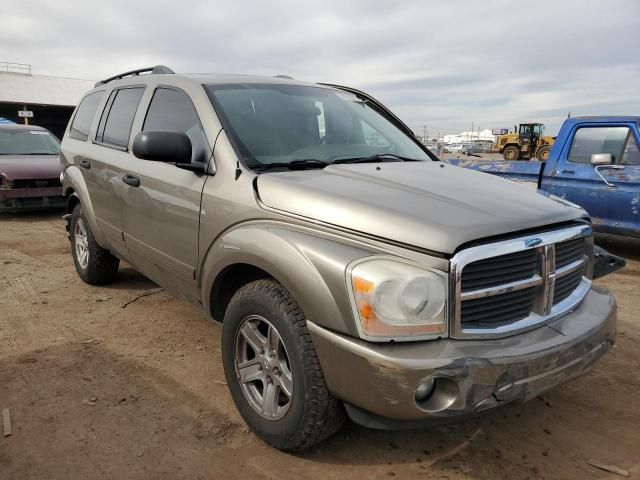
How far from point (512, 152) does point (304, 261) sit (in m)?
30.7

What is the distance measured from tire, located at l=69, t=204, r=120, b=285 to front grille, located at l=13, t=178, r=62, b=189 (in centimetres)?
452

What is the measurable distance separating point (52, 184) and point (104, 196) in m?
5.89

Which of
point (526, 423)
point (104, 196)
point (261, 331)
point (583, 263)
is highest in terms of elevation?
point (104, 196)

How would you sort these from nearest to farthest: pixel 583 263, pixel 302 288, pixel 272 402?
1. pixel 302 288
2. pixel 272 402
3. pixel 583 263

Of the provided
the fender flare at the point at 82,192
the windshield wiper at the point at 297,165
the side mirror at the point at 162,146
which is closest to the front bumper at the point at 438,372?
the windshield wiper at the point at 297,165

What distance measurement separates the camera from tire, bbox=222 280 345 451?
2.25 m

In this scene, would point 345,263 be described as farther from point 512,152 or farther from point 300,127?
point 512,152

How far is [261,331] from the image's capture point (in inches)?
103

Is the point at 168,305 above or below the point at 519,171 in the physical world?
below

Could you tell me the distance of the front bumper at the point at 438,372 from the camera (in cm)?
197

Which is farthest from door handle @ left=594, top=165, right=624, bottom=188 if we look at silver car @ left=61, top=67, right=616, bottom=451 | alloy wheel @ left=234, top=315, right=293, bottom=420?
alloy wheel @ left=234, top=315, right=293, bottom=420

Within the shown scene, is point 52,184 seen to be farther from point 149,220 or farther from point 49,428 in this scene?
point 49,428

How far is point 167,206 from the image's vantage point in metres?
3.26

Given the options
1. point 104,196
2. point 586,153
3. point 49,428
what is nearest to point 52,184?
point 104,196
